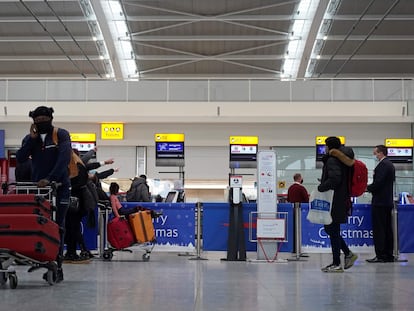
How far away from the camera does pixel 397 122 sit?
24.1m

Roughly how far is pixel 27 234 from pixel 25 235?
2cm

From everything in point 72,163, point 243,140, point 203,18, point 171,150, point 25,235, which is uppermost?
point 203,18

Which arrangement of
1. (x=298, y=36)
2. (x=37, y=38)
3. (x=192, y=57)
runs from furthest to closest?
(x=192, y=57), (x=37, y=38), (x=298, y=36)

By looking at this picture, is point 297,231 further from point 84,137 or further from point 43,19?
point 43,19

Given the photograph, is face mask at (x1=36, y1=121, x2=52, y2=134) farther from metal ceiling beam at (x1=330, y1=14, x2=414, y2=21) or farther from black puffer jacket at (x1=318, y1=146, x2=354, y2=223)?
metal ceiling beam at (x1=330, y1=14, x2=414, y2=21)

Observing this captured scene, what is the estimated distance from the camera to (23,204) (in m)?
5.65

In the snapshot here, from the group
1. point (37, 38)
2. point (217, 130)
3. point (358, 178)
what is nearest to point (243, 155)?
point (217, 130)

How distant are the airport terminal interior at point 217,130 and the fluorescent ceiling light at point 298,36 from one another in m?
0.10

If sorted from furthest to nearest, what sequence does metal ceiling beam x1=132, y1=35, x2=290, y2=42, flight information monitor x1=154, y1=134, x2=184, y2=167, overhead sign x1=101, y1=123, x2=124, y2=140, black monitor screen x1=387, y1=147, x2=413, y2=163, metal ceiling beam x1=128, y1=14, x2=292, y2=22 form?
metal ceiling beam x1=132, y1=35, x2=290, y2=42 → metal ceiling beam x1=128, y1=14, x2=292, y2=22 → overhead sign x1=101, y1=123, x2=124, y2=140 → black monitor screen x1=387, y1=147, x2=413, y2=163 → flight information monitor x1=154, y1=134, x2=184, y2=167

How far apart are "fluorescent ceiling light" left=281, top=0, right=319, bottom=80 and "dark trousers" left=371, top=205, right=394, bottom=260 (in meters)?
18.4

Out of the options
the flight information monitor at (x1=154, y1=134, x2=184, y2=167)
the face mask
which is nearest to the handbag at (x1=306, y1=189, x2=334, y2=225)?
the face mask

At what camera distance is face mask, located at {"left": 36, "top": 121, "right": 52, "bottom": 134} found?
6121 mm

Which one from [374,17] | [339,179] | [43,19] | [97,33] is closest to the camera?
[339,179]

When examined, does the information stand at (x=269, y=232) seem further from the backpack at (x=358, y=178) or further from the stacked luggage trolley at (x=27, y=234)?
the stacked luggage trolley at (x=27, y=234)
